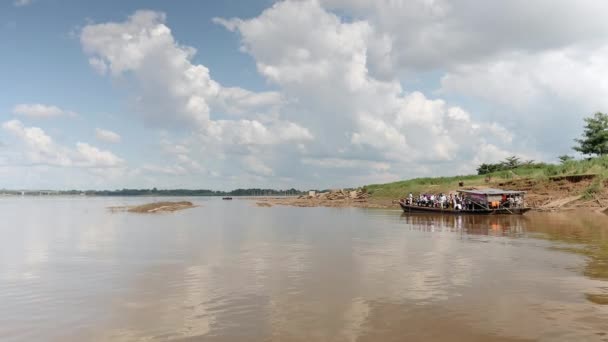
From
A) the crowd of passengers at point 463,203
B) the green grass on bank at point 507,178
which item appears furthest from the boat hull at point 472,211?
the green grass on bank at point 507,178

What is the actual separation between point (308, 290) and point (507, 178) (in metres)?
52.7

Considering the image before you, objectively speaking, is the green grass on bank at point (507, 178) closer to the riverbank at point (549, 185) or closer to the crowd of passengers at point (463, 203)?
the riverbank at point (549, 185)

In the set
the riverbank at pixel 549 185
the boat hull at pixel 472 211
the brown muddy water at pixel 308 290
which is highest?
the riverbank at pixel 549 185

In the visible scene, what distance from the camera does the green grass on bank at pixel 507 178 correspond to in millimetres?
46794

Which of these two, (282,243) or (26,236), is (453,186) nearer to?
(282,243)

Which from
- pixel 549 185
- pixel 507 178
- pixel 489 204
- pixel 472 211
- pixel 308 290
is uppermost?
pixel 507 178

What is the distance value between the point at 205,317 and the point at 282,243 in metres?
12.7

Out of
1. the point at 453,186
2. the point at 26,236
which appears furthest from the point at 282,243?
the point at 453,186

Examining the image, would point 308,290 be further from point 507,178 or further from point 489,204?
point 507,178

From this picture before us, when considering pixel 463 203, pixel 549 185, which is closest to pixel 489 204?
pixel 463 203

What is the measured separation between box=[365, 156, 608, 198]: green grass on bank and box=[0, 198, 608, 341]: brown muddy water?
2918 cm

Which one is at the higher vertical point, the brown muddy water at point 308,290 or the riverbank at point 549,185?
the riverbank at point 549,185

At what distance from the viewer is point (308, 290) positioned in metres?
11.9

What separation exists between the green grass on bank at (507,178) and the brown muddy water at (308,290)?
29176mm
